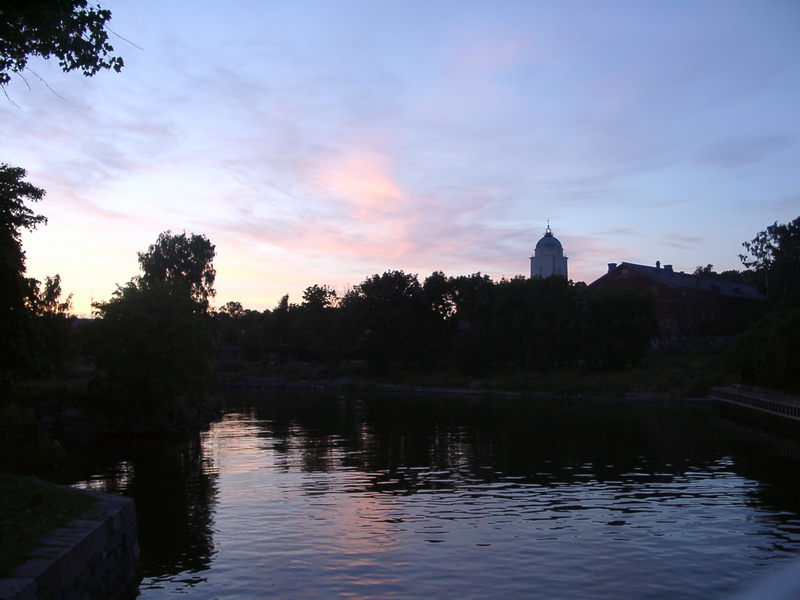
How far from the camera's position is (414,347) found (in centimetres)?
9950

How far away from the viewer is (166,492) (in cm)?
2388

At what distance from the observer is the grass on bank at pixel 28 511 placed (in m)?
9.96

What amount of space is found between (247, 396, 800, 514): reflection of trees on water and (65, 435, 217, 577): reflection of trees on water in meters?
4.56

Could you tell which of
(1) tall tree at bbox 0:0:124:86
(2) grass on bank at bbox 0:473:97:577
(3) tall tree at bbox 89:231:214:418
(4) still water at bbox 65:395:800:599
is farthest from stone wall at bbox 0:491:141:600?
(3) tall tree at bbox 89:231:214:418

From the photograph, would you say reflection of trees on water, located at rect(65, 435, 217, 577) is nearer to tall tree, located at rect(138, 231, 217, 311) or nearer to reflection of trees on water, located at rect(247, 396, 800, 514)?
reflection of trees on water, located at rect(247, 396, 800, 514)

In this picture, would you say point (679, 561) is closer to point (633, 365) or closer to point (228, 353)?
point (633, 365)

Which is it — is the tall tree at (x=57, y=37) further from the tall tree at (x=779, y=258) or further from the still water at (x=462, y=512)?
the tall tree at (x=779, y=258)

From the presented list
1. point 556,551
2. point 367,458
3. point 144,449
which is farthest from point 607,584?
point 144,449

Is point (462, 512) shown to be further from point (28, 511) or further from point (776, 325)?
point (776, 325)

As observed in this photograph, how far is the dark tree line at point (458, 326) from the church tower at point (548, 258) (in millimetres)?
32944

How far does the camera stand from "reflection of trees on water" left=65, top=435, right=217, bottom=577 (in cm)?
1606

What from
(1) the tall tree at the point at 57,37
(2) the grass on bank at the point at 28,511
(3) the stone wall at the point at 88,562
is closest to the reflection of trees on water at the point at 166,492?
(3) the stone wall at the point at 88,562

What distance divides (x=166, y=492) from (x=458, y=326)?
8336 centimetres

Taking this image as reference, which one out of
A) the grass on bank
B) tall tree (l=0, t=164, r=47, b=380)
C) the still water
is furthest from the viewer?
tall tree (l=0, t=164, r=47, b=380)
